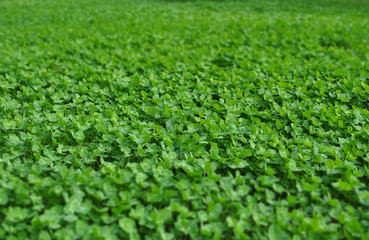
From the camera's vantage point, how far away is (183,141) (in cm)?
269

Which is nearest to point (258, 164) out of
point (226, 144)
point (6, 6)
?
point (226, 144)

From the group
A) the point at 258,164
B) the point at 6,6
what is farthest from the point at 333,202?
the point at 6,6

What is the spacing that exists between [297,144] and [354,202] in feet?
2.37

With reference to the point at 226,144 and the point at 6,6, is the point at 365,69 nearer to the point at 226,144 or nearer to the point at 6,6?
the point at 226,144

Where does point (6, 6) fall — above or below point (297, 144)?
above

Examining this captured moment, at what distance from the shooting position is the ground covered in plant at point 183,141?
1.88 metres

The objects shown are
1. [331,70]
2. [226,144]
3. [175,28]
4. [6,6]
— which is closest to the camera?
[226,144]

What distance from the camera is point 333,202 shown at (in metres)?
1.99

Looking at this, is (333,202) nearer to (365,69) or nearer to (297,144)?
(297,144)

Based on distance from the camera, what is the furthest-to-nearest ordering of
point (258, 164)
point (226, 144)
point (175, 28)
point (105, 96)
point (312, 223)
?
point (175, 28) → point (105, 96) → point (226, 144) → point (258, 164) → point (312, 223)

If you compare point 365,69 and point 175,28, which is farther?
point 175,28

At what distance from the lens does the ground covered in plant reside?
1880 millimetres

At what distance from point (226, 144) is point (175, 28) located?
16.8ft

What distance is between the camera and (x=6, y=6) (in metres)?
10.0
